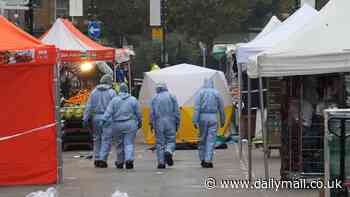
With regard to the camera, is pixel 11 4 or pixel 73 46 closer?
pixel 11 4

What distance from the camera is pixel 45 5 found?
60.7 meters

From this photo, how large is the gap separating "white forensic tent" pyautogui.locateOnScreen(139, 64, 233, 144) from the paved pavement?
2.40m

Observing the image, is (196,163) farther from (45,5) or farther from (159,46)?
(45,5)

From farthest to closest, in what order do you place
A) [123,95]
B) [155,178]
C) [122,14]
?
[122,14] < [123,95] < [155,178]

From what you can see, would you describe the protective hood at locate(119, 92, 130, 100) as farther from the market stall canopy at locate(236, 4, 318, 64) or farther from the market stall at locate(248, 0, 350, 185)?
the market stall at locate(248, 0, 350, 185)

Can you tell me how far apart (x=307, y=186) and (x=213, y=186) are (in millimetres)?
1561

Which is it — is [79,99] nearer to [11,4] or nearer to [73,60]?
[73,60]

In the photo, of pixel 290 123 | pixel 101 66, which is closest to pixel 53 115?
pixel 290 123

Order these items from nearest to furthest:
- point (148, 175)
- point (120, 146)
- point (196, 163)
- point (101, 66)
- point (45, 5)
Result: 1. point (148, 175)
2. point (120, 146)
3. point (196, 163)
4. point (101, 66)
5. point (45, 5)

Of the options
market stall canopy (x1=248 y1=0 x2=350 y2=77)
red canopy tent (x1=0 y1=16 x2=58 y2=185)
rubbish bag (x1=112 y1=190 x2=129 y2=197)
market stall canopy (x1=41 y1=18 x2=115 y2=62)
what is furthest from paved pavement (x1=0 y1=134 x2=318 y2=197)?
market stall canopy (x1=41 y1=18 x2=115 y2=62)

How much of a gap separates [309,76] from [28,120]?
14.8 ft

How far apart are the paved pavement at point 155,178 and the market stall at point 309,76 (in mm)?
628

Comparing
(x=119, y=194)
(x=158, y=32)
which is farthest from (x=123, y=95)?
(x=158, y=32)

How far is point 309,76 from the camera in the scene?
13.7m
